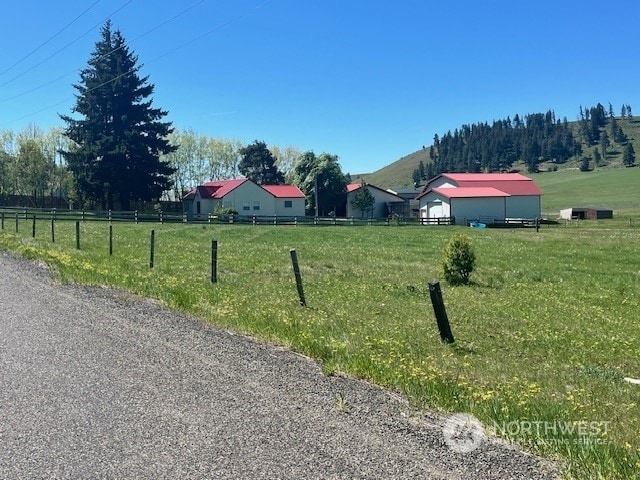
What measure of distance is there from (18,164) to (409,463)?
83.3 metres

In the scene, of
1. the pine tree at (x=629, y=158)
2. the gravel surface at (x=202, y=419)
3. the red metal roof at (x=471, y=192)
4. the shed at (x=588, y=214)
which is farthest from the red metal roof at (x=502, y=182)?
the pine tree at (x=629, y=158)

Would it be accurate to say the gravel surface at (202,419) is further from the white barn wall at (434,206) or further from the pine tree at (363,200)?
the pine tree at (363,200)

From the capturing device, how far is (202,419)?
4430 mm

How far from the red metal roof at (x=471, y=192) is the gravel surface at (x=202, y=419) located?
207ft

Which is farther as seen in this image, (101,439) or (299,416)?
(299,416)

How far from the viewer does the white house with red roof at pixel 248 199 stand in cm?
6712

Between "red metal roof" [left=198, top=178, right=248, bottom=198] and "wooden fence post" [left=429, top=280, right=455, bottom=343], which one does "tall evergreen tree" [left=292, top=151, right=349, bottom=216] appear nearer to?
"red metal roof" [left=198, top=178, right=248, bottom=198]

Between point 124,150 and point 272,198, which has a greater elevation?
point 124,150

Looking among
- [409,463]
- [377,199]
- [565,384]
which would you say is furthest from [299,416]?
[377,199]

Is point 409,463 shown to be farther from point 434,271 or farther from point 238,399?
point 434,271

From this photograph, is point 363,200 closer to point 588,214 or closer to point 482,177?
point 482,177

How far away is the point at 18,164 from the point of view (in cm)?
7444

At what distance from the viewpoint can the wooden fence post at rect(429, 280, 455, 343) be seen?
7477 mm

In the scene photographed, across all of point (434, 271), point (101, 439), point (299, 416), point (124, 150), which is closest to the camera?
point (101, 439)
